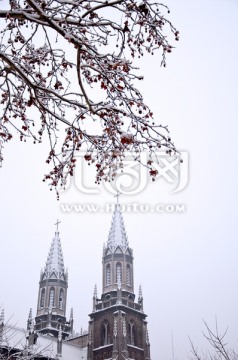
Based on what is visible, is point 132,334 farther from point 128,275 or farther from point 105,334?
point 128,275

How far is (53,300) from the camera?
165ft

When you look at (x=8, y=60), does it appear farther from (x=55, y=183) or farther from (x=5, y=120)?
(x=55, y=183)

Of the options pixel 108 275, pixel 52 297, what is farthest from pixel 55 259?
pixel 108 275

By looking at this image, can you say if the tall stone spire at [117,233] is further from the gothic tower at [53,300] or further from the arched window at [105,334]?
the gothic tower at [53,300]

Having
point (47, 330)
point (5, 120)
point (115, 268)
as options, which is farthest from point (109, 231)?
point (5, 120)

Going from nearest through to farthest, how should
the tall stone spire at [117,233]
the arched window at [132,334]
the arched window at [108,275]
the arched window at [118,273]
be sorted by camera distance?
the arched window at [132,334] < the arched window at [118,273] < the arched window at [108,275] < the tall stone spire at [117,233]

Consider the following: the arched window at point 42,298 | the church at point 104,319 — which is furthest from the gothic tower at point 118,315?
the arched window at point 42,298

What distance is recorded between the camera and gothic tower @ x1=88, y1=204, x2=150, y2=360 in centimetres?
4147

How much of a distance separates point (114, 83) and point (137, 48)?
73cm

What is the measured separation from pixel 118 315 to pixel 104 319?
2432 mm

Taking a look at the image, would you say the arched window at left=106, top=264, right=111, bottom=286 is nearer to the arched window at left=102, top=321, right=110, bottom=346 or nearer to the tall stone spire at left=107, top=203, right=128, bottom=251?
the tall stone spire at left=107, top=203, right=128, bottom=251

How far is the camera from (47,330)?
46.5 metres

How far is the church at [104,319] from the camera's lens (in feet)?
135

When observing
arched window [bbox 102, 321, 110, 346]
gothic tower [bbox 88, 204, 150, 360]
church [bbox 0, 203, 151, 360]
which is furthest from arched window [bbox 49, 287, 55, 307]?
arched window [bbox 102, 321, 110, 346]
